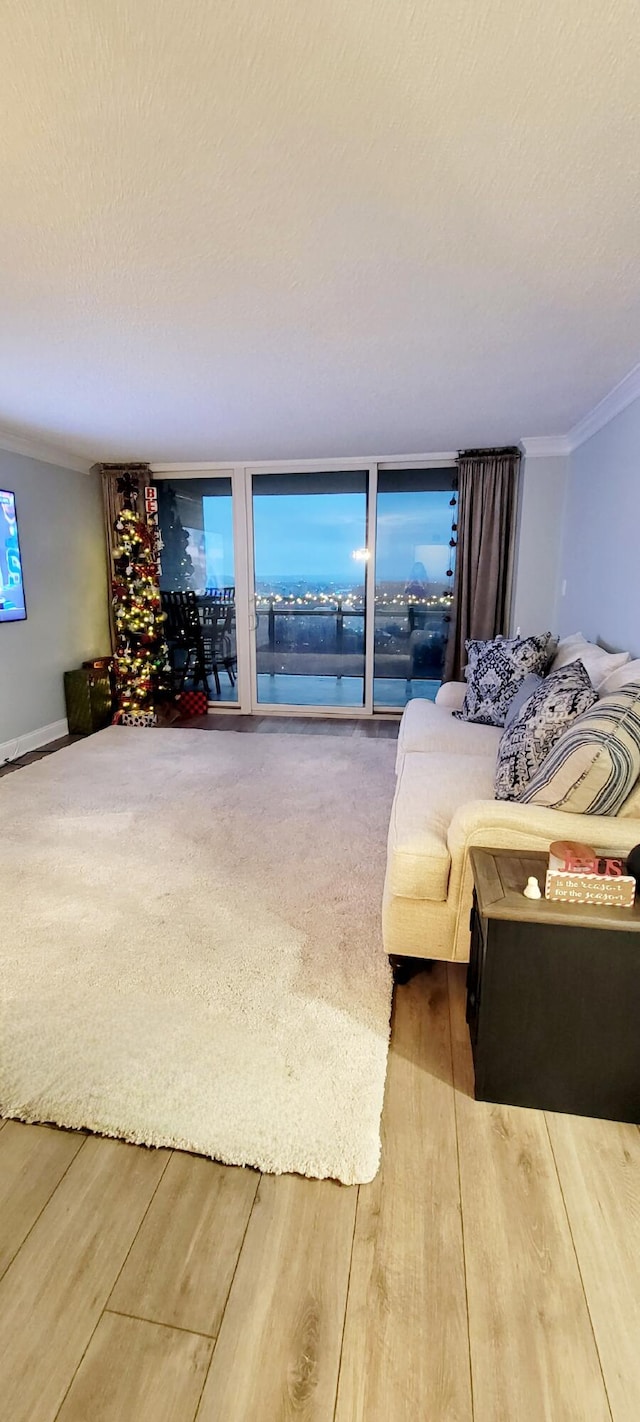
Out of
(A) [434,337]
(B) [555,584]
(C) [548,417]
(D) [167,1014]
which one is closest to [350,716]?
(B) [555,584]

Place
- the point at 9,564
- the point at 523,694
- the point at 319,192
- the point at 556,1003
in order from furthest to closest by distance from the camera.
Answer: the point at 9,564
the point at 523,694
the point at 319,192
the point at 556,1003

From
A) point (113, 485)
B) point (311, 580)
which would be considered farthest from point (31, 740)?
point (311, 580)

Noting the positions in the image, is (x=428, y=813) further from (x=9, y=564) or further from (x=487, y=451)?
(x=487, y=451)

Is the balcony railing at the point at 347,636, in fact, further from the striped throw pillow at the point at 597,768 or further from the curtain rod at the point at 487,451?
the striped throw pillow at the point at 597,768

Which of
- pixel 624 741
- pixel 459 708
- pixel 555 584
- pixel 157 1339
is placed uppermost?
pixel 555 584

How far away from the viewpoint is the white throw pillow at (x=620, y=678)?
2389 mm

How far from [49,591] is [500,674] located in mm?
3648

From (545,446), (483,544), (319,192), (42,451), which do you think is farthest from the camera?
(483,544)

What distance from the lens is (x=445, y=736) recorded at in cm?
327

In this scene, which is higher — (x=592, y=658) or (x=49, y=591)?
(x=49, y=591)

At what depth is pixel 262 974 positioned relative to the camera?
2047 mm

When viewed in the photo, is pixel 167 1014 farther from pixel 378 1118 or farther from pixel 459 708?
pixel 459 708

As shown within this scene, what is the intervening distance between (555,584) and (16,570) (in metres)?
4.12

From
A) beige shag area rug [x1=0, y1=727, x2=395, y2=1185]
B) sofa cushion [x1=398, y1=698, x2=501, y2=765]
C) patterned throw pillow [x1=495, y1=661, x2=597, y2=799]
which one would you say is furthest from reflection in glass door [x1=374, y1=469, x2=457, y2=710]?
patterned throw pillow [x1=495, y1=661, x2=597, y2=799]
